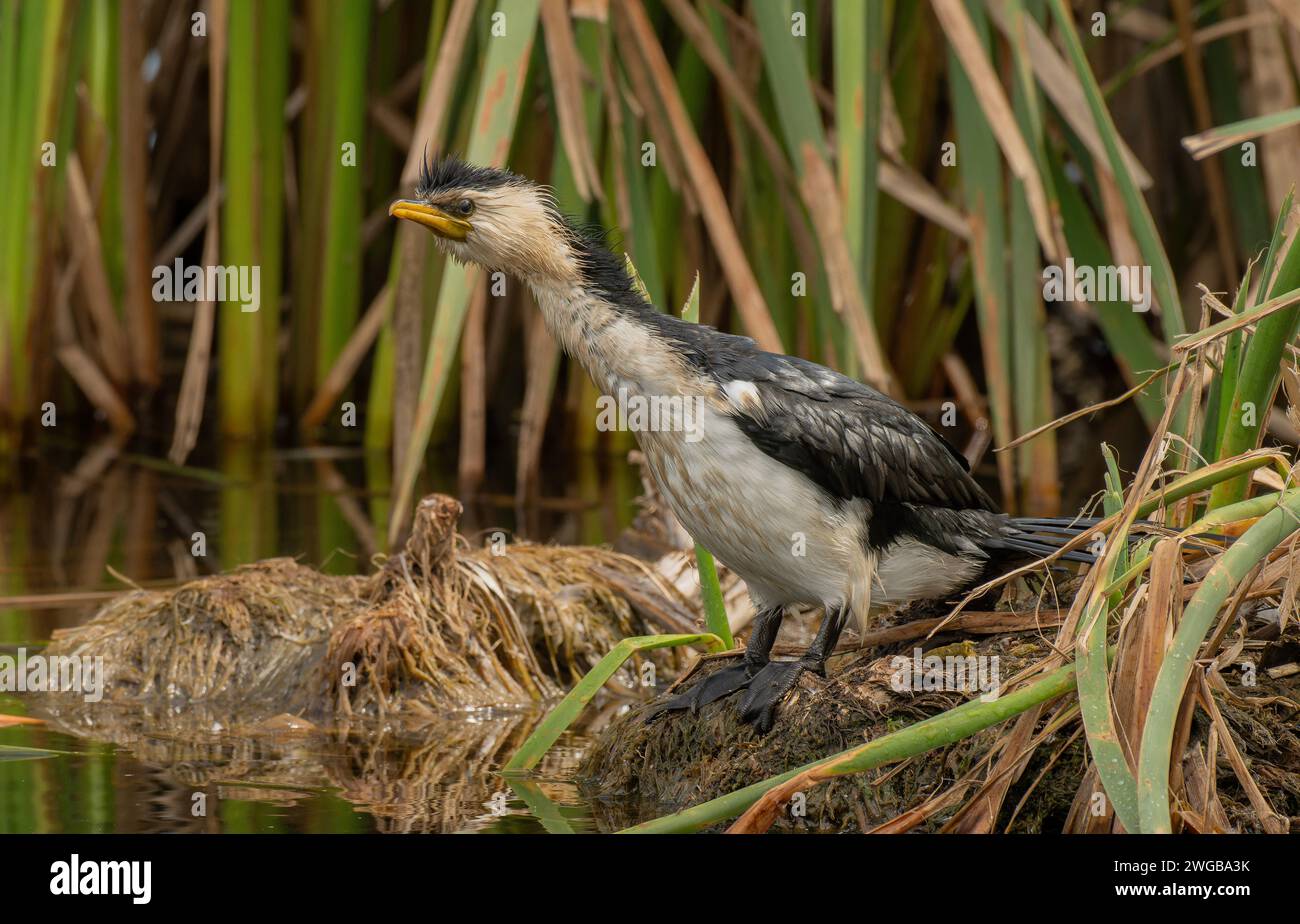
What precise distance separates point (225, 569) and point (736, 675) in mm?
2760

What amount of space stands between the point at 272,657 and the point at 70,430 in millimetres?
4527

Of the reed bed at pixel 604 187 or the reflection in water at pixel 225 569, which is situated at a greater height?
the reed bed at pixel 604 187

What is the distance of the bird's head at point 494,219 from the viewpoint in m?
3.93

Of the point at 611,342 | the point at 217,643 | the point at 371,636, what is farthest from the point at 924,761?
the point at 217,643

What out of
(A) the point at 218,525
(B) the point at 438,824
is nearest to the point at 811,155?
(B) the point at 438,824

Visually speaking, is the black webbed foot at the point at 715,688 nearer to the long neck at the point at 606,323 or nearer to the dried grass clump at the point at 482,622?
the long neck at the point at 606,323

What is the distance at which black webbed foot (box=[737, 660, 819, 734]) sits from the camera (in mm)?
3859

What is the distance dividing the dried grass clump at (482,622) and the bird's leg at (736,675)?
1.06 metres

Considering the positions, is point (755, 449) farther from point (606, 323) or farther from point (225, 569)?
point (225, 569)

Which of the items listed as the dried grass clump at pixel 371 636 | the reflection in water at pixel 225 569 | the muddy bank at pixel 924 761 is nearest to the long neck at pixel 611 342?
the muddy bank at pixel 924 761

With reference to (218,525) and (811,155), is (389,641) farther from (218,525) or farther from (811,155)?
(218,525)

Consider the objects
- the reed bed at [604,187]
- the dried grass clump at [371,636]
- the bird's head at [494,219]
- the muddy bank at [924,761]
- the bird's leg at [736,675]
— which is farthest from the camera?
the reed bed at [604,187]
